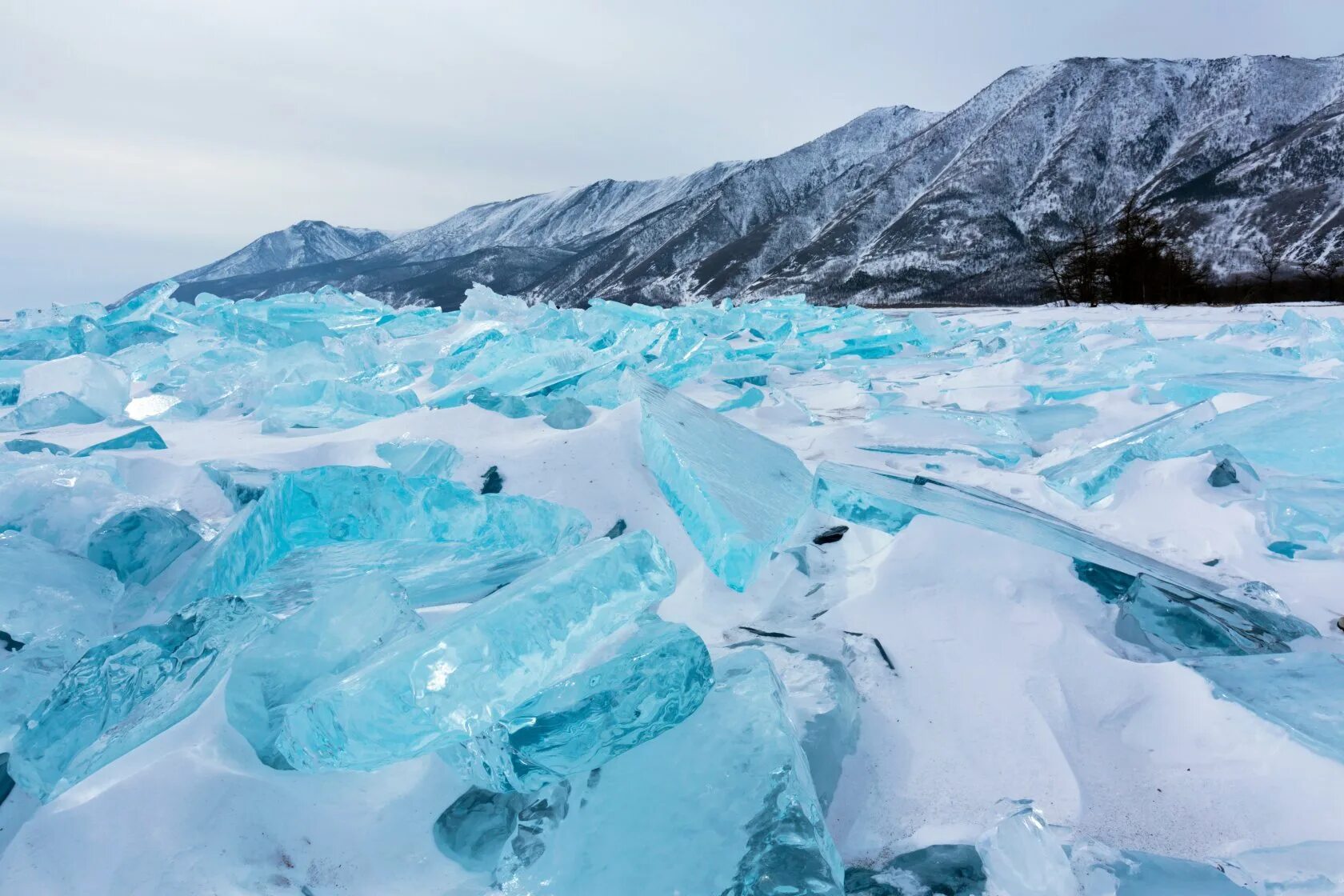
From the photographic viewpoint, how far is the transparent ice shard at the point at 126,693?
985 millimetres

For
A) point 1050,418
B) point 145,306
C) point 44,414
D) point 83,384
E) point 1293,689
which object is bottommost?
point 1050,418

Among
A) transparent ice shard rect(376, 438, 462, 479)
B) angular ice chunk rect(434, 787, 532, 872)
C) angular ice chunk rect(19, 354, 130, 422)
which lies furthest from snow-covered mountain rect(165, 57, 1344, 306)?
angular ice chunk rect(434, 787, 532, 872)

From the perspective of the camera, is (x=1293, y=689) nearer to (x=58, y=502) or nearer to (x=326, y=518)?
(x=326, y=518)

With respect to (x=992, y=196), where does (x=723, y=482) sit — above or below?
below

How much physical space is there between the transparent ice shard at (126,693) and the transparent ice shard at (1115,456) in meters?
2.35

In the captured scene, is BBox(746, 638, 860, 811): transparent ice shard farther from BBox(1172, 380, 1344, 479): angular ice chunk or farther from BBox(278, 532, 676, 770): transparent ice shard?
BBox(1172, 380, 1344, 479): angular ice chunk

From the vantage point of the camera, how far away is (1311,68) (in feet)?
247

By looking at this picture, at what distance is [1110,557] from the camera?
1.54 metres

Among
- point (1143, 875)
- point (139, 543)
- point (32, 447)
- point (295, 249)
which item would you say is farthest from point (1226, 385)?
point (295, 249)

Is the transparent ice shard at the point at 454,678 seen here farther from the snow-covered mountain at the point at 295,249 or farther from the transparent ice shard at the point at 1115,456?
the snow-covered mountain at the point at 295,249

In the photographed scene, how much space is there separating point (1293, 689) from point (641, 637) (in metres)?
1.05

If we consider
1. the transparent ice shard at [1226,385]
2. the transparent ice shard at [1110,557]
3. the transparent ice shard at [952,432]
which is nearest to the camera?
the transparent ice shard at [1110,557]

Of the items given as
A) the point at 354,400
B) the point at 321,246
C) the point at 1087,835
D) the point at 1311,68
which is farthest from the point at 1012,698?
the point at 321,246

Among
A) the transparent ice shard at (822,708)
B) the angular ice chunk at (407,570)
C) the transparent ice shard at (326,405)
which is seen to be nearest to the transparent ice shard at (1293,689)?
the transparent ice shard at (822,708)
